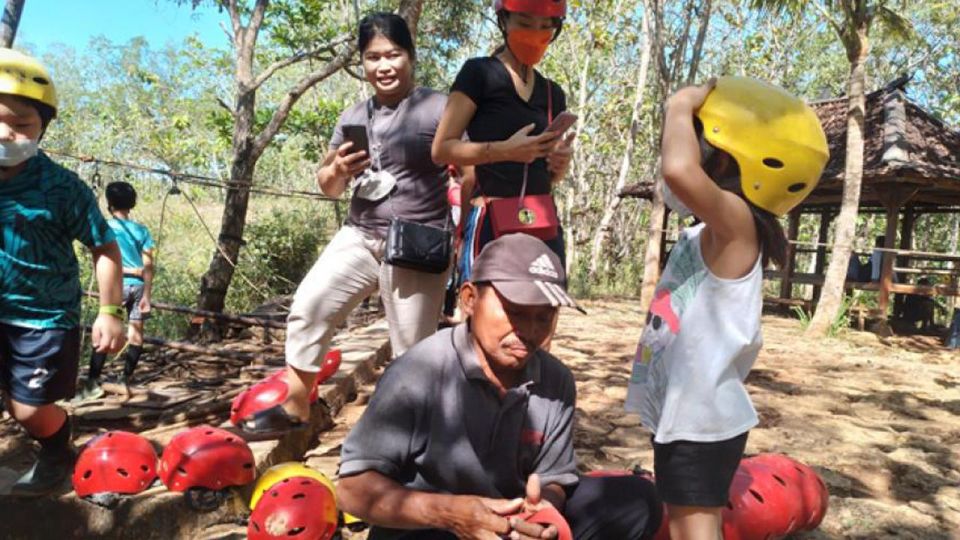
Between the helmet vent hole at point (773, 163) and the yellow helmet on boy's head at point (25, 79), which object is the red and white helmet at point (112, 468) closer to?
the yellow helmet on boy's head at point (25, 79)

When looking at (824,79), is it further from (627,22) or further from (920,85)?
(627,22)

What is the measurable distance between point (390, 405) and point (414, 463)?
0.18 m

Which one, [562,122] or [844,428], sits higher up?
[562,122]

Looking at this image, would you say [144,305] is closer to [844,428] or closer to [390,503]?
[390,503]

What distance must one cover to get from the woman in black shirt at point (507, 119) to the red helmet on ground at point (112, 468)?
59.3 inches

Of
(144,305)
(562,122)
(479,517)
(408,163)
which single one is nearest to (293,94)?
(144,305)

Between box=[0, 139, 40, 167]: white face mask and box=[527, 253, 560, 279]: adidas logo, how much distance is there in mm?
1994

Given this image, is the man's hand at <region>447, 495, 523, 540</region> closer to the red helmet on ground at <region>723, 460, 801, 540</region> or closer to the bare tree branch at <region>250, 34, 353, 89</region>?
the red helmet on ground at <region>723, 460, 801, 540</region>

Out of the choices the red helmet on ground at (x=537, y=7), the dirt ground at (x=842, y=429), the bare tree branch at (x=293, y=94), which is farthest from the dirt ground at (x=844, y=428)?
the bare tree branch at (x=293, y=94)

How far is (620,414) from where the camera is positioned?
171 inches

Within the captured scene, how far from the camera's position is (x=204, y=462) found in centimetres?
256

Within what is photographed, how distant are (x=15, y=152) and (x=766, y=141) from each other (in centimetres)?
251

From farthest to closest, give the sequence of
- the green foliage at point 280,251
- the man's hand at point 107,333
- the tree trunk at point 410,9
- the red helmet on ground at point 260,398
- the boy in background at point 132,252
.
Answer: the green foliage at point 280,251 < the tree trunk at point 410,9 < the boy in background at point 132,252 < the red helmet on ground at point 260,398 < the man's hand at point 107,333

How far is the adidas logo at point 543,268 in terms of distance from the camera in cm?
164
